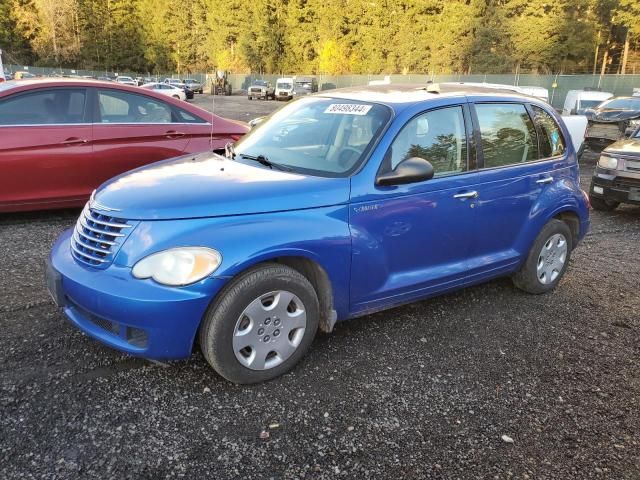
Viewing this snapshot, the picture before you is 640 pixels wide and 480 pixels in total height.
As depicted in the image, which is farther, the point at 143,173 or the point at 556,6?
the point at 556,6

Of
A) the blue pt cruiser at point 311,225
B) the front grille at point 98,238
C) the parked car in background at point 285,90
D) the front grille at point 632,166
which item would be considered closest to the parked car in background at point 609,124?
the front grille at point 632,166

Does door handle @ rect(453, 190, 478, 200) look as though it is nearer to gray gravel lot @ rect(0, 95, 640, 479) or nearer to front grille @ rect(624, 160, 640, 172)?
gray gravel lot @ rect(0, 95, 640, 479)

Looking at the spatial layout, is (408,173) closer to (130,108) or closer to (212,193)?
(212,193)

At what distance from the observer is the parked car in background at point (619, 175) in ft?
25.0

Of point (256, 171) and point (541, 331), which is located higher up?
point (256, 171)

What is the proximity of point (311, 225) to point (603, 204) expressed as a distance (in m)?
7.01

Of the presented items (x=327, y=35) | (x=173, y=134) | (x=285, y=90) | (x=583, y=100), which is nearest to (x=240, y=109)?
(x=285, y=90)

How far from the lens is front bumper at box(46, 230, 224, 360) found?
2762 millimetres

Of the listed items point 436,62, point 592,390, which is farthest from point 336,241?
point 436,62

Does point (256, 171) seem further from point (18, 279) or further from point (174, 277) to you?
point (18, 279)

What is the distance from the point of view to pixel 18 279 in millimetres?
4531

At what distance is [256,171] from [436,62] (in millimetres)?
63508

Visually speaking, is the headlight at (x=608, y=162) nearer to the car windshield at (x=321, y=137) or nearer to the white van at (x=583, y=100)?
the car windshield at (x=321, y=137)

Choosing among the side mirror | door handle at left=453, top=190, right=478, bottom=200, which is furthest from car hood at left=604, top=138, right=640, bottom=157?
the side mirror
